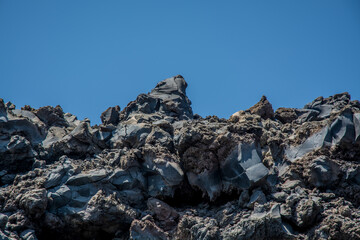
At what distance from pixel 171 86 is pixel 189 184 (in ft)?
53.4

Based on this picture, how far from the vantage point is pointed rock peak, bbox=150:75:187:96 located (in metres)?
35.5

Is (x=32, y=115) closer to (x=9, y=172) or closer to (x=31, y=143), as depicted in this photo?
(x=31, y=143)

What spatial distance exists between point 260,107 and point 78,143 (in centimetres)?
1603

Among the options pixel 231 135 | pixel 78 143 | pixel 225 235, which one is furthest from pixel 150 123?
pixel 225 235

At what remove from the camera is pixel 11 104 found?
2848 centimetres

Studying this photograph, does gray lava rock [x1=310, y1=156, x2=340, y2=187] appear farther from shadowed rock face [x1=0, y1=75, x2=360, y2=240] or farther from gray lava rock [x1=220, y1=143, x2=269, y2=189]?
gray lava rock [x1=220, y1=143, x2=269, y2=189]

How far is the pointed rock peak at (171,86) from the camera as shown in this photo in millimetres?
35531

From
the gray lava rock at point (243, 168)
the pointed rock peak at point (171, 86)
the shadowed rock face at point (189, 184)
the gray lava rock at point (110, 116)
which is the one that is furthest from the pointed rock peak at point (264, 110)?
the gray lava rock at point (110, 116)

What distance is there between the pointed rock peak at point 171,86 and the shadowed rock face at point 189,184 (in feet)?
35.9

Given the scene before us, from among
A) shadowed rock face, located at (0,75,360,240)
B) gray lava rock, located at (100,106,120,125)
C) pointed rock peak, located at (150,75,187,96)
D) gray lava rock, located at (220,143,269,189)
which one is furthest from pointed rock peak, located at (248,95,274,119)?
gray lava rock, located at (100,106,120,125)

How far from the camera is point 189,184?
71.3 feet

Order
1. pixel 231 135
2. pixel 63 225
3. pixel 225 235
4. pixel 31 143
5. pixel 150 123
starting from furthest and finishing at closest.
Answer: pixel 150 123 < pixel 31 143 < pixel 231 135 < pixel 63 225 < pixel 225 235

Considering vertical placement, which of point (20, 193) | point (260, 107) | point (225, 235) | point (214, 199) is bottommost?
point (225, 235)

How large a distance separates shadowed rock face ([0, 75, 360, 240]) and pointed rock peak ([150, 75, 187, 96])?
11.0m
